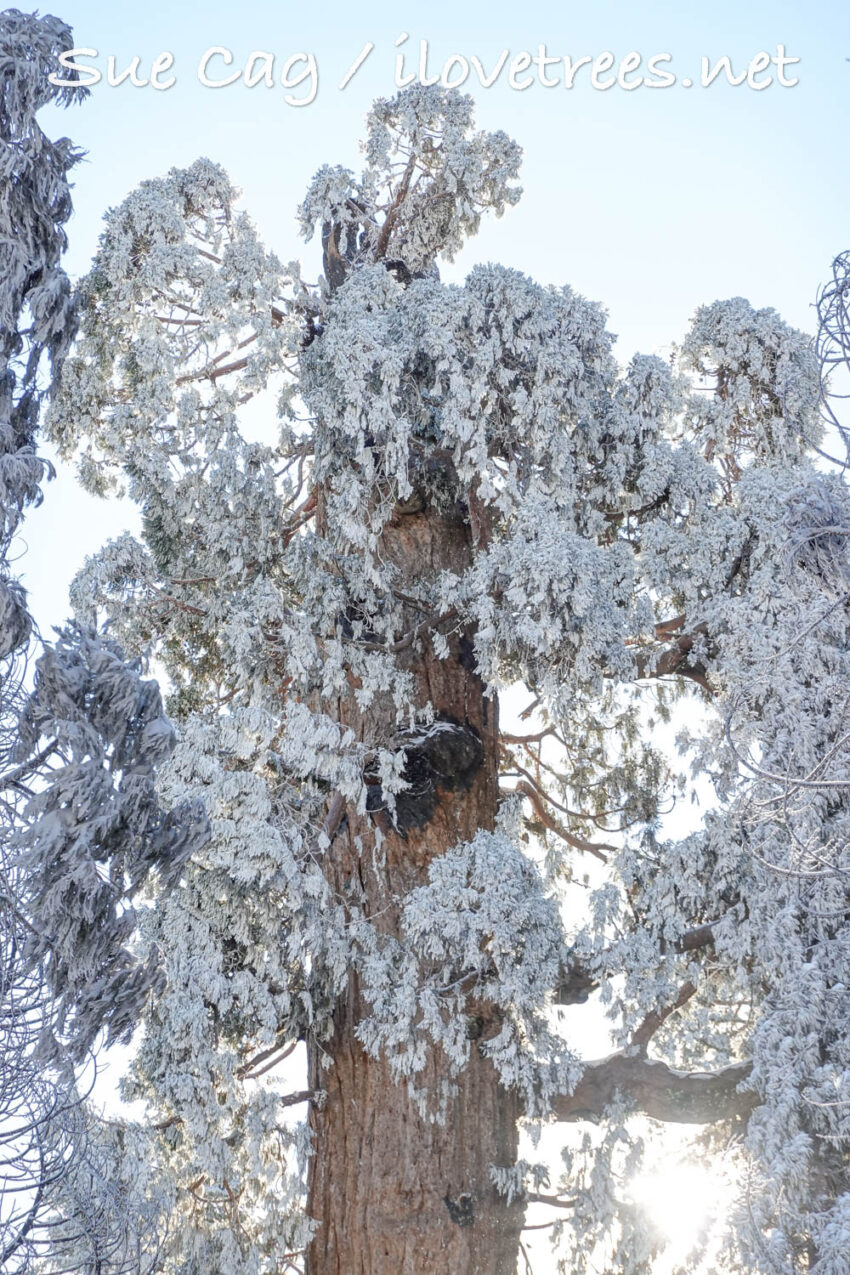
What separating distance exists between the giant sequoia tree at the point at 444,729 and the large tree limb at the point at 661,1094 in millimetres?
21

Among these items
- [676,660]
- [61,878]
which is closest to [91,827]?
[61,878]

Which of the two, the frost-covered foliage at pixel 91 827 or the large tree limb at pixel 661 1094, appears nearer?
the frost-covered foliage at pixel 91 827

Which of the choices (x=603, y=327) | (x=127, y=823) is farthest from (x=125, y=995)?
(x=603, y=327)

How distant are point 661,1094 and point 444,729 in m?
2.29

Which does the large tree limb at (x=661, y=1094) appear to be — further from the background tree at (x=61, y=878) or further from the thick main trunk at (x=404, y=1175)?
the background tree at (x=61, y=878)

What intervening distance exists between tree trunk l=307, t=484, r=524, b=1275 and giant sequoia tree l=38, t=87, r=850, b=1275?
0.02 meters

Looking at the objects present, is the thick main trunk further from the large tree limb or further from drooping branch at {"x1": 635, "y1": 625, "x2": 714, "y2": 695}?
drooping branch at {"x1": 635, "y1": 625, "x2": 714, "y2": 695}

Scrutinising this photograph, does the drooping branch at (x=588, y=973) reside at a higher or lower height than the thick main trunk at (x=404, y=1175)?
higher

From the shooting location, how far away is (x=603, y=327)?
27.7 feet

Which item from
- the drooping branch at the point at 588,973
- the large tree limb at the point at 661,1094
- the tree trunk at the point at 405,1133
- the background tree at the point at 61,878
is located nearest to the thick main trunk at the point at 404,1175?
the tree trunk at the point at 405,1133

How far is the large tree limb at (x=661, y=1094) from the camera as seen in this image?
7.48 metres

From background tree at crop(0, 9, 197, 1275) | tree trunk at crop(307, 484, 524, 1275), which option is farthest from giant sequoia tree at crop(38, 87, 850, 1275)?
background tree at crop(0, 9, 197, 1275)

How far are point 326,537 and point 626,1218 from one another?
4.12 meters

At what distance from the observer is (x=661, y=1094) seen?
7.53 meters
